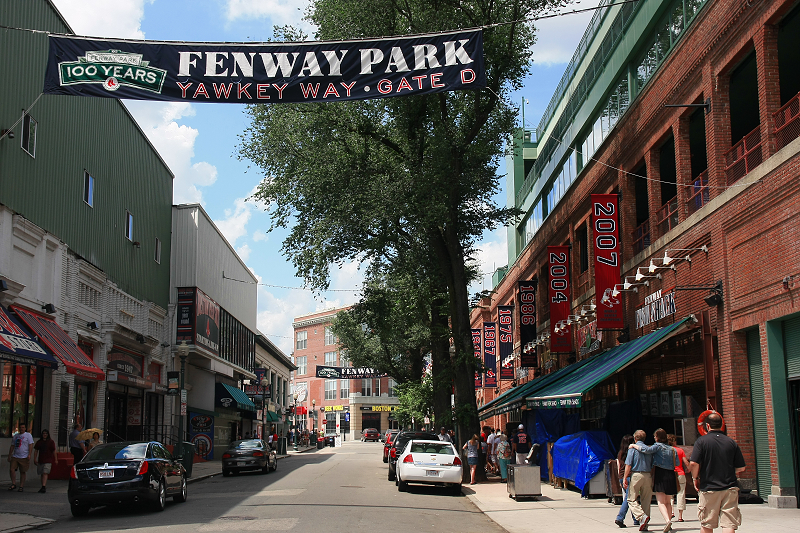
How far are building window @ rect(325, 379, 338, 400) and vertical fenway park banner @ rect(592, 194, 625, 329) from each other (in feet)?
294

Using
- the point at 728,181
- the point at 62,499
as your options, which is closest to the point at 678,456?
the point at 728,181

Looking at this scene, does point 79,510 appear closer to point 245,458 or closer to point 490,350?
point 245,458

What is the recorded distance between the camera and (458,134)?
90.5 ft

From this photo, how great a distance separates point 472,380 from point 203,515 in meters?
12.8

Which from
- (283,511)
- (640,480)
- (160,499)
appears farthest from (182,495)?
(640,480)

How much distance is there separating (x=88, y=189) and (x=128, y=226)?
4741 mm

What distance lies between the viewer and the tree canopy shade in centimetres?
2478

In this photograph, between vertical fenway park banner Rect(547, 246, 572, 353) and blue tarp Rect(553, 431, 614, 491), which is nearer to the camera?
blue tarp Rect(553, 431, 614, 491)

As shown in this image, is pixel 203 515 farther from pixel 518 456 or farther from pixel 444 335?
pixel 444 335

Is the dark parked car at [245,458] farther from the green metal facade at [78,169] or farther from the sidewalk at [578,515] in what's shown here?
the sidewalk at [578,515]

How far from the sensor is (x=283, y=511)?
1458 centimetres

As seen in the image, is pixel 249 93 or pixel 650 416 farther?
pixel 650 416

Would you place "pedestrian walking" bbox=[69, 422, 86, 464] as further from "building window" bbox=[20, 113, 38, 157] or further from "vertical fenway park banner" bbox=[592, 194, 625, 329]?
"vertical fenway park banner" bbox=[592, 194, 625, 329]

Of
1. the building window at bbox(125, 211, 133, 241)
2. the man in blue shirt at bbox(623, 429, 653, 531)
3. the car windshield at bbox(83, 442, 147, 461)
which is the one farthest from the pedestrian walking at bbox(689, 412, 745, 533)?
the building window at bbox(125, 211, 133, 241)
